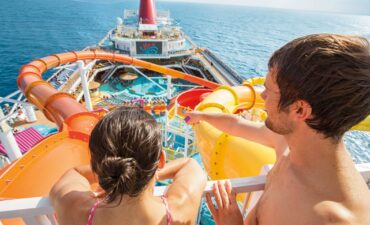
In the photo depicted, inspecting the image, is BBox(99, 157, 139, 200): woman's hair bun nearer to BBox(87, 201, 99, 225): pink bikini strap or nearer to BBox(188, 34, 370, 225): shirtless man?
BBox(87, 201, 99, 225): pink bikini strap

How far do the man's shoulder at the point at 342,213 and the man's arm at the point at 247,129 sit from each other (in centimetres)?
85

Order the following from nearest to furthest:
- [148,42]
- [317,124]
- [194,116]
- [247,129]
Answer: [317,124]
[247,129]
[194,116]
[148,42]

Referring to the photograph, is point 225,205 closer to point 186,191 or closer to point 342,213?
point 186,191

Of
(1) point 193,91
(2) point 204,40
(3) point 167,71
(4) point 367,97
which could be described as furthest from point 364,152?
(2) point 204,40

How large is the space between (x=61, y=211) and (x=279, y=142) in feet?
5.67

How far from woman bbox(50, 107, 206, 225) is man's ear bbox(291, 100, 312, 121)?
719 mm

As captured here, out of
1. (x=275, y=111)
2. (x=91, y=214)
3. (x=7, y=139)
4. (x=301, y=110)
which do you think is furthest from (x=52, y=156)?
(x=301, y=110)

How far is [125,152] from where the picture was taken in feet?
3.66

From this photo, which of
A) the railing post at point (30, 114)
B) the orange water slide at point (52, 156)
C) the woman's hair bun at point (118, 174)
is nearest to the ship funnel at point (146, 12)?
the railing post at point (30, 114)

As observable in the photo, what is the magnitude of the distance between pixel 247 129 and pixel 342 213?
1358 millimetres

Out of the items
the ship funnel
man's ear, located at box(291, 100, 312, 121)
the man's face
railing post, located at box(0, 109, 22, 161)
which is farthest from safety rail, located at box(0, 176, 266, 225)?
the ship funnel

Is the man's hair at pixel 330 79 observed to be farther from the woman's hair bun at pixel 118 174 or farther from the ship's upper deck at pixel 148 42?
the ship's upper deck at pixel 148 42

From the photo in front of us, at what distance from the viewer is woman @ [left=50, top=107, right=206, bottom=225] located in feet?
3.66

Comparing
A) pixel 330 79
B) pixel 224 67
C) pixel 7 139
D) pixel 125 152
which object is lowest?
pixel 224 67
